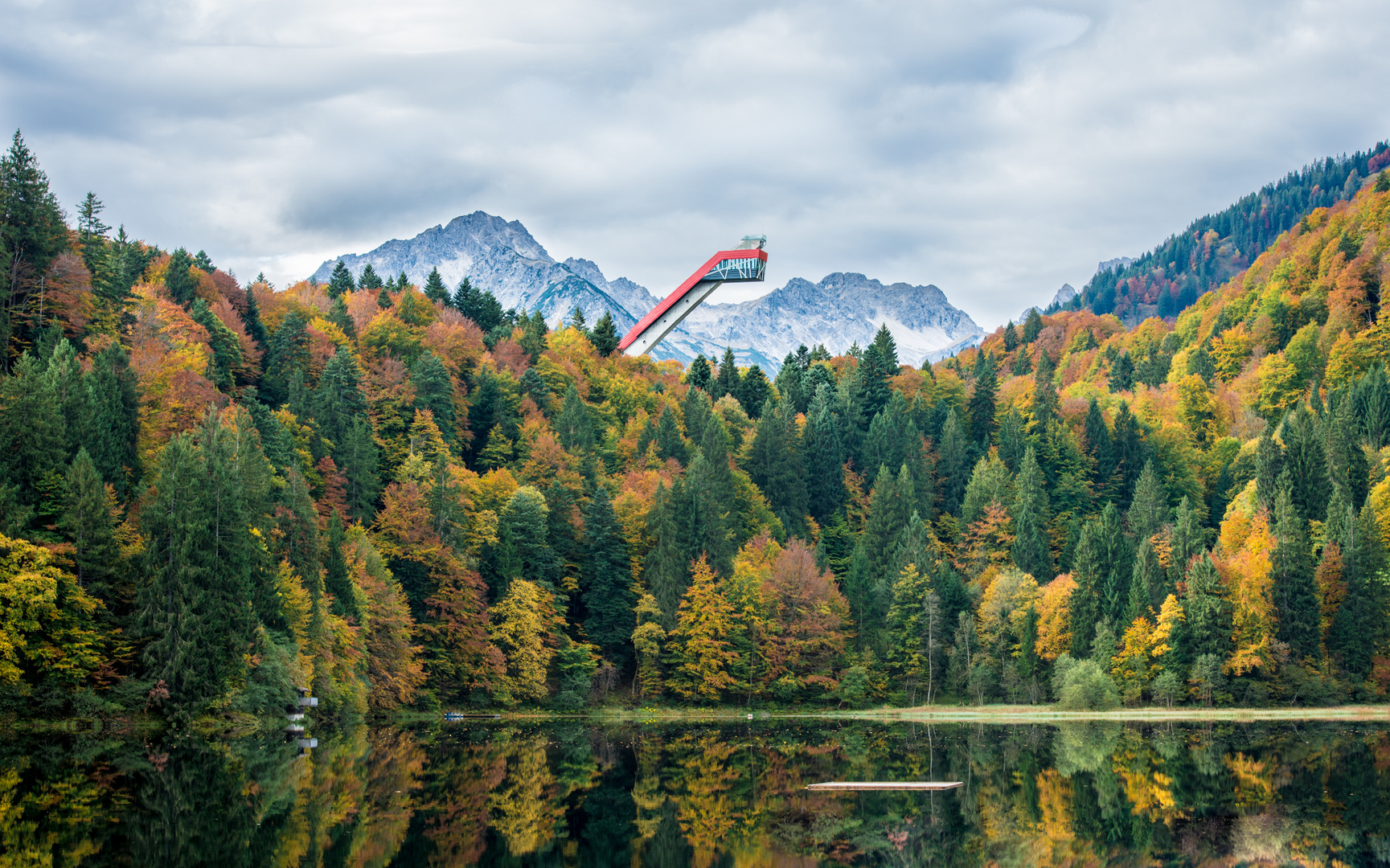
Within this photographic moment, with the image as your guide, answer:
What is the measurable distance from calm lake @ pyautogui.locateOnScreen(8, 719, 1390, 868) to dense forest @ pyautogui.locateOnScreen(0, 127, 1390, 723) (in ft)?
38.6

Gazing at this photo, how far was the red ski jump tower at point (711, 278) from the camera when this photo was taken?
364ft

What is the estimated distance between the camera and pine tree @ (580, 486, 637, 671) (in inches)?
3536

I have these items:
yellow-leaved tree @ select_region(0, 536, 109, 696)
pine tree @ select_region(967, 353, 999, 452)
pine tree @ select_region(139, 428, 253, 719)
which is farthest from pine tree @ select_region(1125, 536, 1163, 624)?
yellow-leaved tree @ select_region(0, 536, 109, 696)

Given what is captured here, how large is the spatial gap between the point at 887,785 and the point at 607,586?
56239 mm

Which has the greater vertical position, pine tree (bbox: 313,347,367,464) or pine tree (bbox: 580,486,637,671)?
pine tree (bbox: 313,347,367,464)

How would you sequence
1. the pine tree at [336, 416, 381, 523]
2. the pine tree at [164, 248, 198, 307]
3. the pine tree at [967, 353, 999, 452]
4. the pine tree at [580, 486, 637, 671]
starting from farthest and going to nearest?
1. the pine tree at [967, 353, 999, 452]
2. the pine tree at [164, 248, 198, 307]
3. the pine tree at [580, 486, 637, 671]
4. the pine tree at [336, 416, 381, 523]

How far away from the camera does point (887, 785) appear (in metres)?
35.7

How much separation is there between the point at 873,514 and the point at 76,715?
2931 inches

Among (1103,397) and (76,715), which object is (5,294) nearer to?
(76,715)

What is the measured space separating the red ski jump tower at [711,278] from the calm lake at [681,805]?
66.0m

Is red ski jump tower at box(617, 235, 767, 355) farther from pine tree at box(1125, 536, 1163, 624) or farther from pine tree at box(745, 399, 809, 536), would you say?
pine tree at box(1125, 536, 1163, 624)

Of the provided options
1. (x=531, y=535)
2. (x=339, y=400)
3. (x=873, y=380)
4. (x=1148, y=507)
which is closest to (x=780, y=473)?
(x=873, y=380)

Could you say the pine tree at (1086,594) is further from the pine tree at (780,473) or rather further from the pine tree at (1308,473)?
the pine tree at (780,473)

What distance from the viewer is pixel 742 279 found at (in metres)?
111
